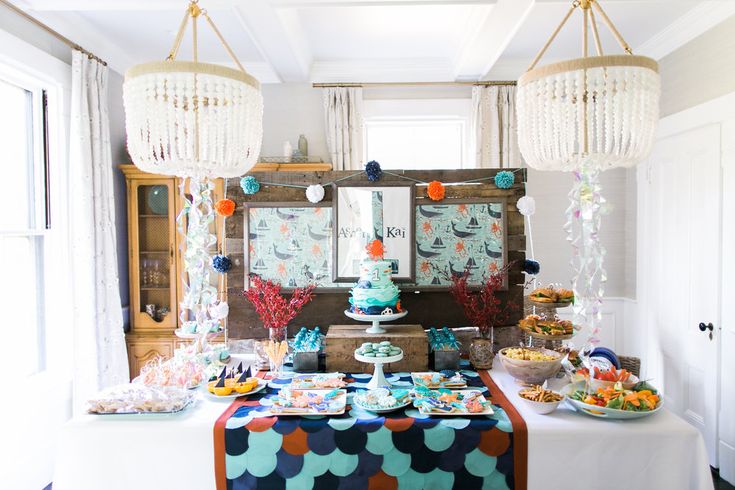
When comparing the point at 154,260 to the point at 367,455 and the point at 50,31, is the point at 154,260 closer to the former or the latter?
the point at 50,31

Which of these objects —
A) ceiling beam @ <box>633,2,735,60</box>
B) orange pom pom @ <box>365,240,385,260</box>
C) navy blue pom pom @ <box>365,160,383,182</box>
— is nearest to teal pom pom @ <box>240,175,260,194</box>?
navy blue pom pom @ <box>365,160,383,182</box>

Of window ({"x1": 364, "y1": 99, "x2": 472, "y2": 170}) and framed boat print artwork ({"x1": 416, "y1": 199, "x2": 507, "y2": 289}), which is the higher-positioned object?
A: window ({"x1": 364, "y1": 99, "x2": 472, "y2": 170})

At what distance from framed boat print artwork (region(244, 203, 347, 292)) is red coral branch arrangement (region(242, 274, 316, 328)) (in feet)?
0.23

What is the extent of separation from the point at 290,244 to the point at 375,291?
0.64 meters

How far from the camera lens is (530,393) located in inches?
75.5

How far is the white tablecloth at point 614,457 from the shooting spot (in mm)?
1731

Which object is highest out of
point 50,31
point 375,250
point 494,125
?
point 50,31

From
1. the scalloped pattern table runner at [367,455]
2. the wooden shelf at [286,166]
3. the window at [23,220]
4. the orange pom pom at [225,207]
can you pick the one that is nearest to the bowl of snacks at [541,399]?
the scalloped pattern table runner at [367,455]

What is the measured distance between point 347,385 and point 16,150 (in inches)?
104

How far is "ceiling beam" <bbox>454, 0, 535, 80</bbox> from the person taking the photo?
9.39 ft

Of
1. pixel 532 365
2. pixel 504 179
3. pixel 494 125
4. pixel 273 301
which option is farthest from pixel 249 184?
pixel 494 125

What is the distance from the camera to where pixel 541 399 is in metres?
1.87

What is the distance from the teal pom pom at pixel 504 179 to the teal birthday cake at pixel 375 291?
2.61ft

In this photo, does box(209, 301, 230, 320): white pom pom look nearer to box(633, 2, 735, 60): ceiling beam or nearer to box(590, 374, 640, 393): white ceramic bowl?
box(590, 374, 640, 393): white ceramic bowl
